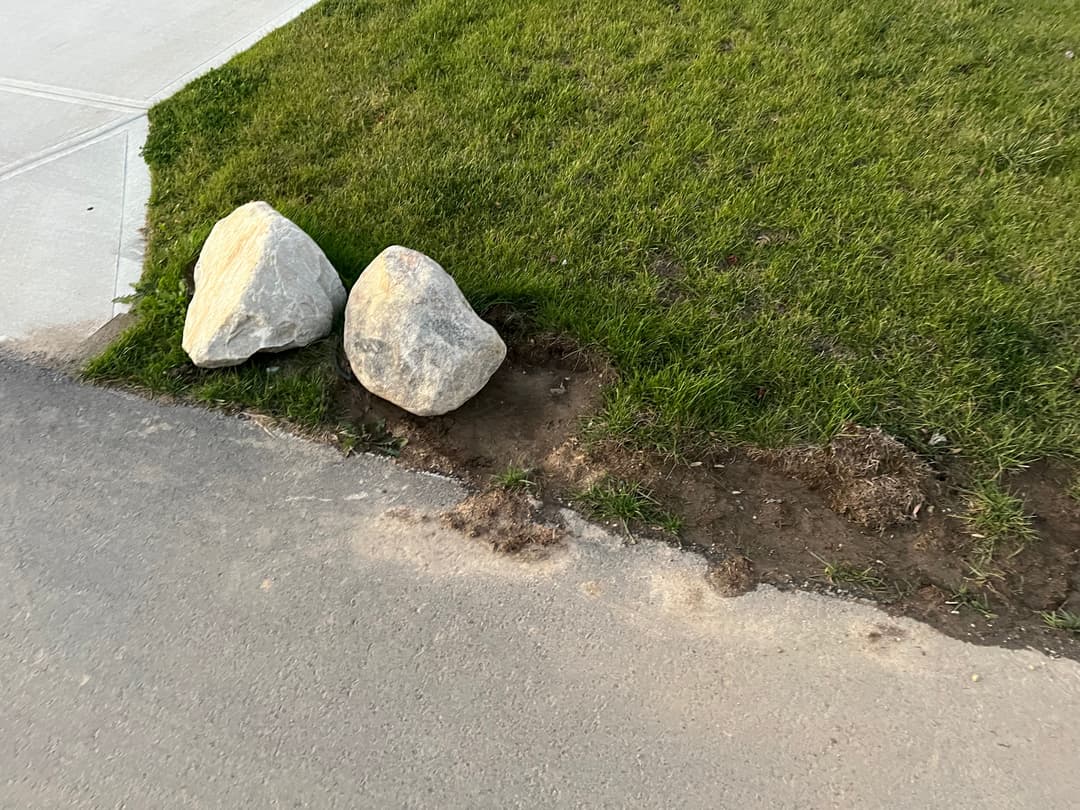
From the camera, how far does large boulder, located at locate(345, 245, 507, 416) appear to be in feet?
8.94

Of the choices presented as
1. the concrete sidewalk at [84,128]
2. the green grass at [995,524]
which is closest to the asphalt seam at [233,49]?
the concrete sidewalk at [84,128]

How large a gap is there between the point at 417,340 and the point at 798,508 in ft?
4.86

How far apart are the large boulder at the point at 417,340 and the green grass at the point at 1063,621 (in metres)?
1.99

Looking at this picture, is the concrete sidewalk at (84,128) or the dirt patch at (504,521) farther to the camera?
the concrete sidewalk at (84,128)

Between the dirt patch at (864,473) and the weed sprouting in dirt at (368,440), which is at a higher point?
the dirt patch at (864,473)

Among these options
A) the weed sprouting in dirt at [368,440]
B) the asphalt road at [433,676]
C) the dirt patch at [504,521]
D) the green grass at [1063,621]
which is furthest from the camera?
the weed sprouting in dirt at [368,440]

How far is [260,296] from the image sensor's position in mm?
2855

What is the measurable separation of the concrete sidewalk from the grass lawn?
21 centimetres

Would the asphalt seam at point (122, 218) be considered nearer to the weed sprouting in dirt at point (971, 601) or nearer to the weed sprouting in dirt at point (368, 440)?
the weed sprouting in dirt at point (368, 440)

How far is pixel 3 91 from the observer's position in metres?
4.57

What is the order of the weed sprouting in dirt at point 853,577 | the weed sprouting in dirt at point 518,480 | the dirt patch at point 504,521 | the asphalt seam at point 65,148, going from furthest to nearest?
1. the asphalt seam at point 65,148
2. the weed sprouting in dirt at point 518,480
3. the dirt patch at point 504,521
4. the weed sprouting in dirt at point 853,577

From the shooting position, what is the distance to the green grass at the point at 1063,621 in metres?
2.28

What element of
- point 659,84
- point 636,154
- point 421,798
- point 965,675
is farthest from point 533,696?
point 659,84

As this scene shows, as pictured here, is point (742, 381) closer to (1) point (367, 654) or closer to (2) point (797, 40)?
(1) point (367, 654)
